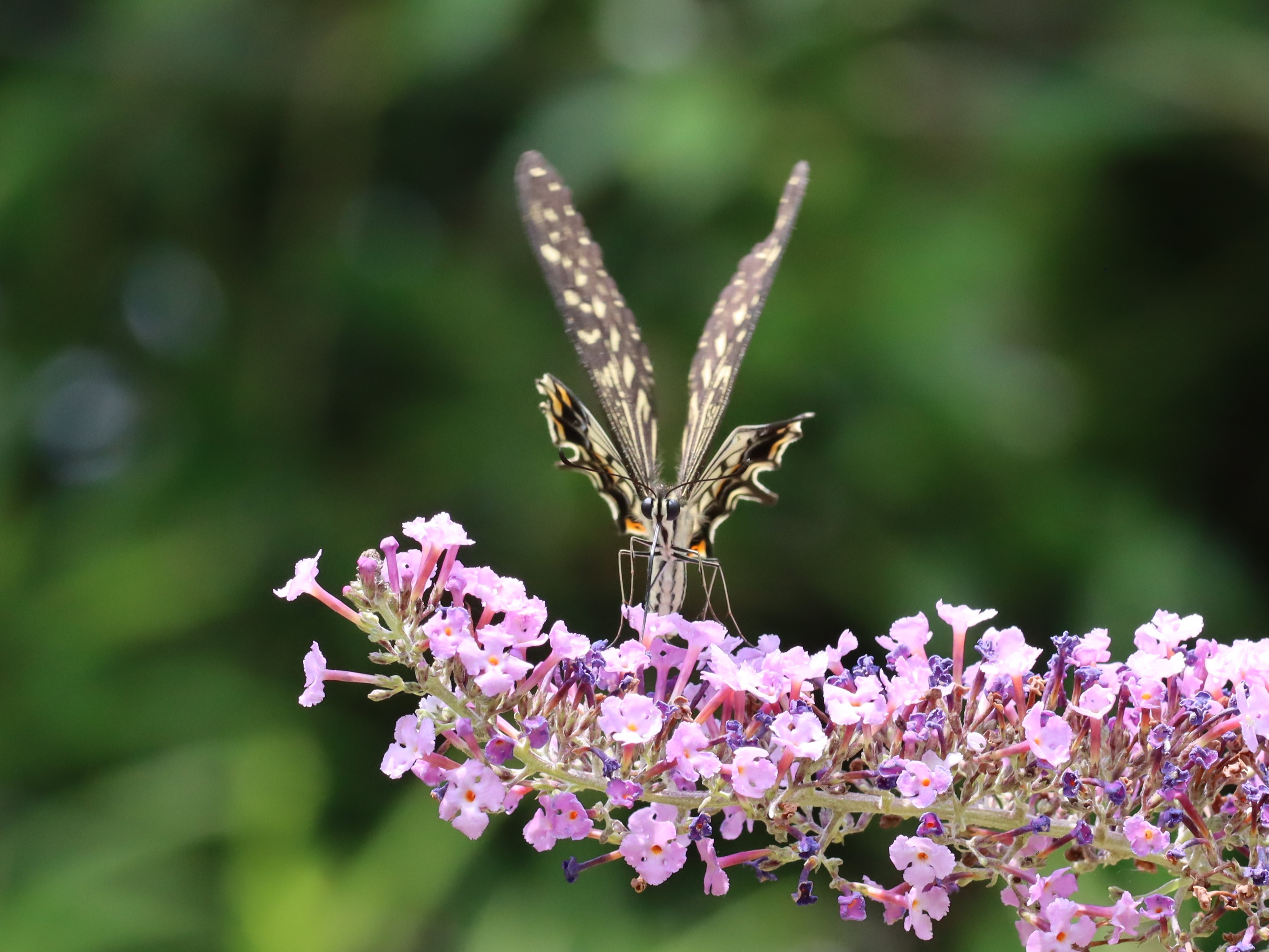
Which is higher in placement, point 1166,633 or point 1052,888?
point 1166,633

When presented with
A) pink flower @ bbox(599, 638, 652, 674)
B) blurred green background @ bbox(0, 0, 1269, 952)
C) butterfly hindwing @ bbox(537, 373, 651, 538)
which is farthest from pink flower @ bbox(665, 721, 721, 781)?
blurred green background @ bbox(0, 0, 1269, 952)

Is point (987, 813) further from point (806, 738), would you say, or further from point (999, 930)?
point (999, 930)

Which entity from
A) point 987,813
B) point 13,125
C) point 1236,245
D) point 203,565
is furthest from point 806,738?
point 13,125

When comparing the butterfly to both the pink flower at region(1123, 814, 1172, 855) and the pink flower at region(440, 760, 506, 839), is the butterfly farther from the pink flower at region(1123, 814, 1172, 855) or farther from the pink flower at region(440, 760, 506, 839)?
the pink flower at region(1123, 814, 1172, 855)

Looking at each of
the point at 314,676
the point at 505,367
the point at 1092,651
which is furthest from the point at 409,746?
the point at 505,367

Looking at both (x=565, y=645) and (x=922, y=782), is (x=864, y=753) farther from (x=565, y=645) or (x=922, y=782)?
(x=565, y=645)

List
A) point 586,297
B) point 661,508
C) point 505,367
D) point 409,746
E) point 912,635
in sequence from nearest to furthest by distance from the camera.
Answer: point 409,746, point 912,635, point 661,508, point 586,297, point 505,367
